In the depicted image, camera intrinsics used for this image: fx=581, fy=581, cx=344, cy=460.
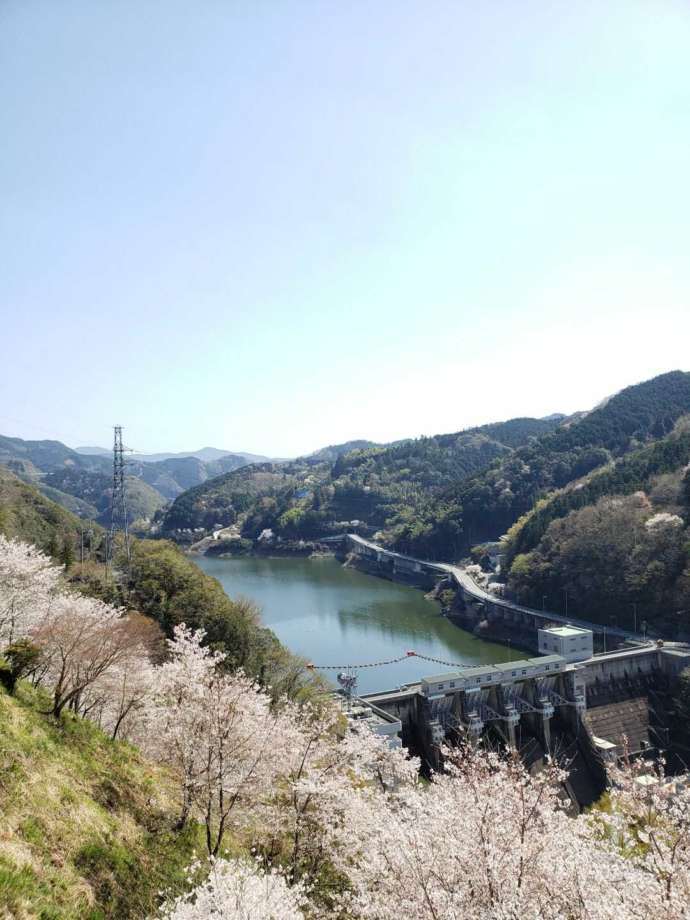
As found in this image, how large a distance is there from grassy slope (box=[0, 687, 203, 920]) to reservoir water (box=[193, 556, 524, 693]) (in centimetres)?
1782

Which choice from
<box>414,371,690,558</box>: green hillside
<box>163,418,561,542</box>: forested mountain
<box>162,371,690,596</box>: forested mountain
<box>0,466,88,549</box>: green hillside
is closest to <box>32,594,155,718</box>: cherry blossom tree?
<box>0,466,88,549</box>: green hillside

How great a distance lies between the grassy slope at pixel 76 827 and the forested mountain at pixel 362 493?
55360 millimetres

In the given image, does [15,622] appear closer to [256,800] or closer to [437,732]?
[256,800]

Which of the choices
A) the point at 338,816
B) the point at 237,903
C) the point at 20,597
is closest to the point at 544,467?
the point at 20,597

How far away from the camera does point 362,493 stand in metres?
83.6

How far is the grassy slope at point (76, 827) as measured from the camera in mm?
5406

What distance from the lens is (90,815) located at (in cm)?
704

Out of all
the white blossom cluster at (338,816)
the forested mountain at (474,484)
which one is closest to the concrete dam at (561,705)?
the white blossom cluster at (338,816)

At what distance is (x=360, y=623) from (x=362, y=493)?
1779 inches

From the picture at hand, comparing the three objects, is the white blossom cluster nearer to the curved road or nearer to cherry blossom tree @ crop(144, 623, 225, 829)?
cherry blossom tree @ crop(144, 623, 225, 829)

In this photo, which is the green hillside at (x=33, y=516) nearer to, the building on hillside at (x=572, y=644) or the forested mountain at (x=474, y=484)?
the building on hillside at (x=572, y=644)

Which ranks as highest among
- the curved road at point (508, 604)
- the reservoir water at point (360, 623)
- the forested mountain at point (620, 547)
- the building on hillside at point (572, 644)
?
the forested mountain at point (620, 547)

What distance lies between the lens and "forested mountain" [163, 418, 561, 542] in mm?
Answer: 78625

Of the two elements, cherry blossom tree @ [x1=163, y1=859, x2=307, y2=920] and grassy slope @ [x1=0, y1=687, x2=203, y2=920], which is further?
grassy slope @ [x1=0, y1=687, x2=203, y2=920]
